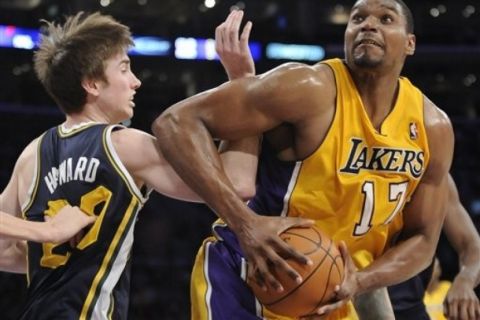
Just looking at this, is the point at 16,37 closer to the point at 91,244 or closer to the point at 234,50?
the point at 234,50

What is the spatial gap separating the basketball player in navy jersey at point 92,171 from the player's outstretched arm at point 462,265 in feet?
4.87

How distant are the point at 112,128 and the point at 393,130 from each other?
108cm

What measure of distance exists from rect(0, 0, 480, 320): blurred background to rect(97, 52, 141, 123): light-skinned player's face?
440 inches

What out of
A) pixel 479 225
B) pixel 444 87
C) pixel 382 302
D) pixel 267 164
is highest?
pixel 267 164

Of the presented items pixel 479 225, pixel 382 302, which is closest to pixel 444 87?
pixel 479 225

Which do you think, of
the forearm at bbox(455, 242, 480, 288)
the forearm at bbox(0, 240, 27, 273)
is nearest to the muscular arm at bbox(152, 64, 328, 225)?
the forearm at bbox(0, 240, 27, 273)

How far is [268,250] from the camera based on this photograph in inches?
108

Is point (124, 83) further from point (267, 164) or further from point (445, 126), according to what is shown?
point (445, 126)

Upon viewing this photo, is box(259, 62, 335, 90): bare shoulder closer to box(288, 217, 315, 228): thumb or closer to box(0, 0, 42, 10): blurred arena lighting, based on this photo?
box(288, 217, 315, 228): thumb

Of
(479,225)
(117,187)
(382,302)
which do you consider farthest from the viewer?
(479,225)

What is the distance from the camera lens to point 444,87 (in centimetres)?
1812

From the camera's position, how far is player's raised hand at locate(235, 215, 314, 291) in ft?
9.01

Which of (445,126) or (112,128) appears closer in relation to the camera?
(112,128)

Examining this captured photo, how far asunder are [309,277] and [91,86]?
108 centimetres
